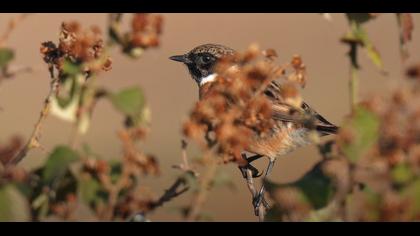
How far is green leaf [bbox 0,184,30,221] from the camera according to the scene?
61.8 inches

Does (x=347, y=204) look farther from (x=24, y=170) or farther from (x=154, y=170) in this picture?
(x=24, y=170)

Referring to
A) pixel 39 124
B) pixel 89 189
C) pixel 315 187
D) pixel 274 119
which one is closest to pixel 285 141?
pixel 274 119

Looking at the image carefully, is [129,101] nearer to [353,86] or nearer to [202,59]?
[353,86]

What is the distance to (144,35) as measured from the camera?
1.70 metres

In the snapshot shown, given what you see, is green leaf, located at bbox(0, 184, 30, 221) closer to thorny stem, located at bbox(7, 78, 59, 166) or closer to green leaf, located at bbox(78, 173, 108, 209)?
green leaf, located at bbox(78, 173, 108, 209)

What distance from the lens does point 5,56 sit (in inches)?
63.5

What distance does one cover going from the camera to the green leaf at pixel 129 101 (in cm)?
156

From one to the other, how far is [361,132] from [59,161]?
25.5 inches

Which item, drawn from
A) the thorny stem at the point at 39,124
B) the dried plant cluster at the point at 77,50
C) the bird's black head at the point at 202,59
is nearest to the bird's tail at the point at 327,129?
the bird's black head at the point at 202,59

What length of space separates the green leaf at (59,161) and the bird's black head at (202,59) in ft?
Result: 14.5

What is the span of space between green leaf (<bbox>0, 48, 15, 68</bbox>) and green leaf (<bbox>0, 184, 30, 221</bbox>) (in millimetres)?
267

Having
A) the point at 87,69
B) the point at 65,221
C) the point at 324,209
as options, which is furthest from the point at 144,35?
the point at 324,209

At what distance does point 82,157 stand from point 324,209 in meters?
0.56

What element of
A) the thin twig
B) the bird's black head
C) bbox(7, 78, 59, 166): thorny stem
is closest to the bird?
the bird's black head
